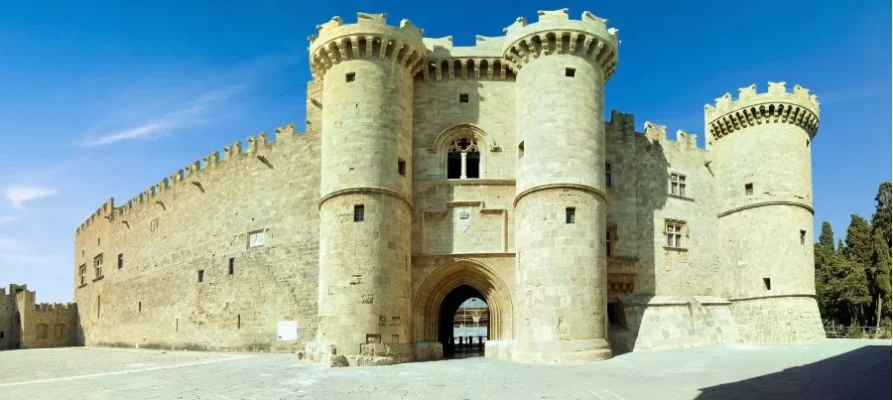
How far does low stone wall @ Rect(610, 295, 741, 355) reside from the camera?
68.9 feet

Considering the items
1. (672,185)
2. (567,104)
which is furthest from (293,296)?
(672,185)

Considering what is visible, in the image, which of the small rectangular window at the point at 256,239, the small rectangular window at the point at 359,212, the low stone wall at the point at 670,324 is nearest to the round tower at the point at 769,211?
the low stone wall at the point at 670,324

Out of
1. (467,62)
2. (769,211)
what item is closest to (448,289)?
(467,62)

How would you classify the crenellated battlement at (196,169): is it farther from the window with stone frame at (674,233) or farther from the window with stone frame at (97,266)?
the window with stone frame at (674,233)

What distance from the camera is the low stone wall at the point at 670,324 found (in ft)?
68.9

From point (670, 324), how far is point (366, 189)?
35.0 ft

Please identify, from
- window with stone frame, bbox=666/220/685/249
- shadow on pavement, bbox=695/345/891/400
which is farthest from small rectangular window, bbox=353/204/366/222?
window with stone frame, bbox=666/220/685/249

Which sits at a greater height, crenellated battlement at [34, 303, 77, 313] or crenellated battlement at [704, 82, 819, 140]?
crenellated battlement at [704, 82, 819, 140]

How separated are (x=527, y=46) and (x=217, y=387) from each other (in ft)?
42.0

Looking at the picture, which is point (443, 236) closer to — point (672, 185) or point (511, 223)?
point (511, 223)

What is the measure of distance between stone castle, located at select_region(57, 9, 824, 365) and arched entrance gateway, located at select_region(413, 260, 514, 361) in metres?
0.06

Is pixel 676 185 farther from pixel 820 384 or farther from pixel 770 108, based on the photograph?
pixel 820 384

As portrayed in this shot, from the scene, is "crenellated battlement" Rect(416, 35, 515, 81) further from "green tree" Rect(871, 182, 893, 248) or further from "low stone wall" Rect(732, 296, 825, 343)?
"green tree" Rect(871, 182, 893, 248)

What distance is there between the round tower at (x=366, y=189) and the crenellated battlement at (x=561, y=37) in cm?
314
